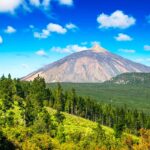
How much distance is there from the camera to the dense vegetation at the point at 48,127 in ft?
320

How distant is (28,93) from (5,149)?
102 m

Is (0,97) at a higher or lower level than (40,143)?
higher

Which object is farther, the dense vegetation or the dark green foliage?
the dense vegetation

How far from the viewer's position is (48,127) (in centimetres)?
12925

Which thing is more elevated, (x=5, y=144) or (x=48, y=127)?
(x=5, y=144)

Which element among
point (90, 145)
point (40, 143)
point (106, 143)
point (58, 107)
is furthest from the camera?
point (58, 107)

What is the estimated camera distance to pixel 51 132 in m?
125

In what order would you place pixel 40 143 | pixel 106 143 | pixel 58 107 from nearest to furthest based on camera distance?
1. pixel 40 143
2. pixel 106 143
3. pixel 58 107

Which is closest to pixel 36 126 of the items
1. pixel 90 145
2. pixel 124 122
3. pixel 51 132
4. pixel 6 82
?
pixel 51 132

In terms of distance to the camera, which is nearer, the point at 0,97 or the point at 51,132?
the point at 51,132

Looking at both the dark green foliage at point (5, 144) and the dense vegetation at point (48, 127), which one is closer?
the dark green foliage at point (5, 144)

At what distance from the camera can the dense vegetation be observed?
9756 cm

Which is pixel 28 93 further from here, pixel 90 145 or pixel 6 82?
pixel 90 145

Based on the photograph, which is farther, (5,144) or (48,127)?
(48,127)
